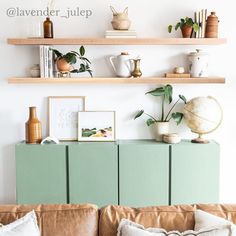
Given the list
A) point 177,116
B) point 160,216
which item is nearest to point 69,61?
point 177,116

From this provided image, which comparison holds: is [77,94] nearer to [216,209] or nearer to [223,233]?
[216,209]

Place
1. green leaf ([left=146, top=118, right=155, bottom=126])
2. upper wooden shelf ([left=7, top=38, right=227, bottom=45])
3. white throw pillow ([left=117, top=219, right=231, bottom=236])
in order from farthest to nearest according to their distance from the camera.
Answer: green leaf ([left=146, top=118, right=155, bottom=126])
upper wooden shelf ([left=7, top=38, right=227, bottom=45])
white throw pillow ([left=117, top=219, right=231, bottom=236])

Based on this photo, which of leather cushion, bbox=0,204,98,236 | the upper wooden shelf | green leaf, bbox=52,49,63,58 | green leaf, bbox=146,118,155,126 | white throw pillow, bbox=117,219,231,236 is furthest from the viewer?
green leaf, bbox=146,118,155,126

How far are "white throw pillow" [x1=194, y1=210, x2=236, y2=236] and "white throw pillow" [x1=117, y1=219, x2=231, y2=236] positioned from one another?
0.03 metres

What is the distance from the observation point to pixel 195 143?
3.10 m

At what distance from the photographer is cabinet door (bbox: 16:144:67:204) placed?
304 centimetres

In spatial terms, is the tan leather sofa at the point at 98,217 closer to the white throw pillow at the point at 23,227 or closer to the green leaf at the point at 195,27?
the white throw pillow at the point at 23,227

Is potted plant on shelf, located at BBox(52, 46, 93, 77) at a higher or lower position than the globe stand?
higher

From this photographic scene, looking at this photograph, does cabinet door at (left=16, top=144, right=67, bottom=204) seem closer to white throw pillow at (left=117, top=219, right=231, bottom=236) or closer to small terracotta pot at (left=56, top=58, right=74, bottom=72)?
small terracotta pot at (left=56, top=58, right=74, bottom=72)

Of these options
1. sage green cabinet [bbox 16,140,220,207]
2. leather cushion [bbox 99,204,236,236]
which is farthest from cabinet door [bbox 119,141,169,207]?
leather cushion [bbox 99,204,236,236]

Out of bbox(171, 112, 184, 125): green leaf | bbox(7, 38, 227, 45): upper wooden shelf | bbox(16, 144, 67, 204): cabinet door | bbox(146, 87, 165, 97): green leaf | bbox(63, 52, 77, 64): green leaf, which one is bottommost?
bbox(16, 144, 67, 204): cabinet door

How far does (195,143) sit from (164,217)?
1256 mm

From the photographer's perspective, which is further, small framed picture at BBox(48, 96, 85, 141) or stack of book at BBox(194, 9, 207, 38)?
small framed picture at BBox(48, 96, 85, 141)

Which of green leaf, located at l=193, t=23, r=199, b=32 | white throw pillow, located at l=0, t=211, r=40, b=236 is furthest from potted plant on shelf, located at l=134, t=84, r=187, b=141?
white throw pillow, located at l=0, t=211, r=40, b=236
